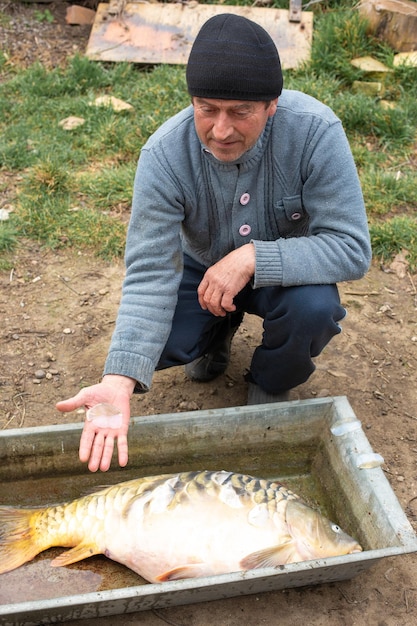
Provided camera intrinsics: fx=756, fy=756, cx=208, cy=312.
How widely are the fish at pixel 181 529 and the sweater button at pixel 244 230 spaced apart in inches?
32.1

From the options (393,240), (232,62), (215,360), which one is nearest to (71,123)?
(393,240)

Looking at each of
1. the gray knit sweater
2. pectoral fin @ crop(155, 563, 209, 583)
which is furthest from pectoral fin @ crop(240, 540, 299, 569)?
the gray knit sweater

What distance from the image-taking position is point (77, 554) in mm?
2307

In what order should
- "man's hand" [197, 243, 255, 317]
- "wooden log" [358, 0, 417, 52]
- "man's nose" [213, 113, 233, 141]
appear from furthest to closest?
1. "wooden log" [358, 0, 417, 52]
2. "man's hand" [197, 243, 255, 317]
3. "man's nose" [213, 113, 233, 141]

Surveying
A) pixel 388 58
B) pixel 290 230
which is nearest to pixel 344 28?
pixel 388 58

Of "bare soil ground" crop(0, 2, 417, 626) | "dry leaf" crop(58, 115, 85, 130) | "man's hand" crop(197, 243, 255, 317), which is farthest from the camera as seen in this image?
"dry leaf" crop(58, 115, 85, 130)

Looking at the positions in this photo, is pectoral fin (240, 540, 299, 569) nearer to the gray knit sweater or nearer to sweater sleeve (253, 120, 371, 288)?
the gray knit sweater

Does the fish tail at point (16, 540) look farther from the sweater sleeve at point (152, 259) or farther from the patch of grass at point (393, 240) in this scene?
the patch of grass at point (393, 240)

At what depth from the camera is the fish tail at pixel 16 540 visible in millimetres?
2309

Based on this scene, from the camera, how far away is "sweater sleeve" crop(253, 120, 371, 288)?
2.44 metres

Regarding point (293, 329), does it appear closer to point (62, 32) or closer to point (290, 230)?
point (290, 230)

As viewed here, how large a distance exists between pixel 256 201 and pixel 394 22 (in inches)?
148

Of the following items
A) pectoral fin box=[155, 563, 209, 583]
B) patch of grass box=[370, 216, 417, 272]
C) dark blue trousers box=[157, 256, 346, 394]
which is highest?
dark blue trousers box=[157, 256, 346, 394]

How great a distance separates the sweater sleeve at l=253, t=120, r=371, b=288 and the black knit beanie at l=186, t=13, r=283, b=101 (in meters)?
0.33
